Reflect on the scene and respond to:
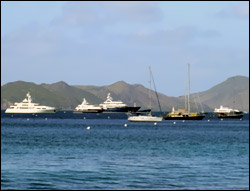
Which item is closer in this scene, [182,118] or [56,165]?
[56,165]

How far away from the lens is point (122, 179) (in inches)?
1655

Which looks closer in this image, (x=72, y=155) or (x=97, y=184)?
(x=97, y=184)

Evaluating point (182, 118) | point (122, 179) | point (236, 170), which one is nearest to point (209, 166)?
point (236, 170)

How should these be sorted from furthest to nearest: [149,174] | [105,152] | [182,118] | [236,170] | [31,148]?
A: [182,118]
[31,148]
[105,152]
[236,170]
[149,174]

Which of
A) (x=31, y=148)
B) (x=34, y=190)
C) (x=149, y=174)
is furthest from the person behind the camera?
(x=31, y=148)

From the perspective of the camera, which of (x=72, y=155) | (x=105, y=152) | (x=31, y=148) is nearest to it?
(x=72, y=155)

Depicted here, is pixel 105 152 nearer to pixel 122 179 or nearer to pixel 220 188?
pixel 122 179

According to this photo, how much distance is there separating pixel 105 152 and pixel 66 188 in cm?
2843

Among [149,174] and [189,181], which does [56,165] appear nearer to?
[149,174]

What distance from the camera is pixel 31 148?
71188 mm

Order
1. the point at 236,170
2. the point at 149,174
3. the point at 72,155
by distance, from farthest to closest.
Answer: the point at 72,155
the point at 236,170
the point at 149,174

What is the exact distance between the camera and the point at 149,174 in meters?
45.0

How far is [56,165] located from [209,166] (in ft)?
44.9

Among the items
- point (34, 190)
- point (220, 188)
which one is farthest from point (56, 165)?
point (220, 188)
